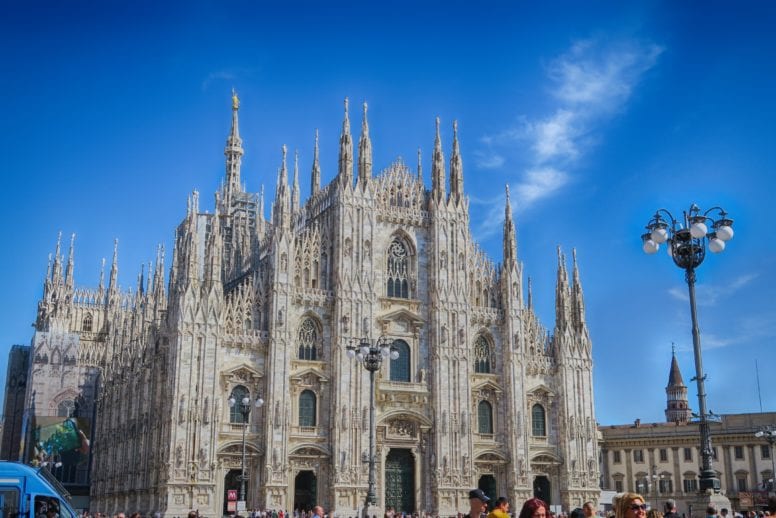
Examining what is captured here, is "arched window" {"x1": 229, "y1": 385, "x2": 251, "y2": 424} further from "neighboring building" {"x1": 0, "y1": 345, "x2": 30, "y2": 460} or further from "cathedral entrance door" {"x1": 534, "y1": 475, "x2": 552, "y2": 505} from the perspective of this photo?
"neighboring building" {"x1": 0, "y1": 345, "x2": 30, "y2": 460}

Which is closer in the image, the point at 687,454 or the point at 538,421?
the point at 538,421

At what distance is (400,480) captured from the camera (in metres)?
48.7

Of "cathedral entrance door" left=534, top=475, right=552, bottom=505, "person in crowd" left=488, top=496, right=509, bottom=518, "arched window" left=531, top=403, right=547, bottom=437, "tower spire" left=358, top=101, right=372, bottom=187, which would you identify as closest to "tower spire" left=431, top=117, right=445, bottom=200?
"tower spire" left=358, top=101, right=372, bottom=187

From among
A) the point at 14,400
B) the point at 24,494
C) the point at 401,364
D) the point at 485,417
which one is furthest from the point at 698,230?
the point at 14,400

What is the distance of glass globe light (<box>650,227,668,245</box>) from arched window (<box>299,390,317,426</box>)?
29.7 metres

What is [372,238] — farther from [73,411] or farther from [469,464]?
[73,411]

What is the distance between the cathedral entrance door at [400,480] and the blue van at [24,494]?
30195 mm

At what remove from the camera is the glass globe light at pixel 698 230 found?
20.2 meters

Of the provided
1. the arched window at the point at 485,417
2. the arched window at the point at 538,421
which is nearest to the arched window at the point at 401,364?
the arched window at the point at 485,417

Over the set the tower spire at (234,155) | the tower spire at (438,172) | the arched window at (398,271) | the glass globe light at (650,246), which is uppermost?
the tower spire at (234,155)

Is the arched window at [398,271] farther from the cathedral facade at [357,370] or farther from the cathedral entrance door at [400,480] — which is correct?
the cathedral entrance door at [400,480]

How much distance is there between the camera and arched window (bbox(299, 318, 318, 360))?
4772 centimetres

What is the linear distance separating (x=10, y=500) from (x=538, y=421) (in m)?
37.3

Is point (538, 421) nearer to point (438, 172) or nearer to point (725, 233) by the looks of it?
point (438, 172)
